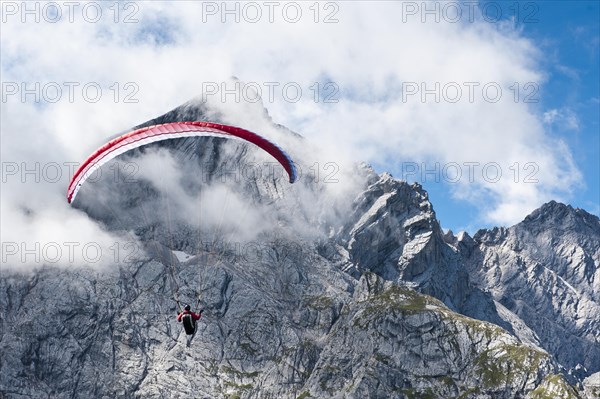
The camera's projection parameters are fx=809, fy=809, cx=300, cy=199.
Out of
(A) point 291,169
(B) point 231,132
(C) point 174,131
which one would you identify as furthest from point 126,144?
(A) point 291,169

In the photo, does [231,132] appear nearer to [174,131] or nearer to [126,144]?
[174,131]

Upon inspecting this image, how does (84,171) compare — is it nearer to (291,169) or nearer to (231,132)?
(231,132)

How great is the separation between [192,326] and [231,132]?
20196 mm

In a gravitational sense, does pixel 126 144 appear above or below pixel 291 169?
below

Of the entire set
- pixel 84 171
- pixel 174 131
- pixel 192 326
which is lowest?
pixel 192 326

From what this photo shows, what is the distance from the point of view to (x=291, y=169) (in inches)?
3516

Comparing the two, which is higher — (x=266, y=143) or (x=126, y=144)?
(x=266, y=143)

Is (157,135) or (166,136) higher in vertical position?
(166,136)

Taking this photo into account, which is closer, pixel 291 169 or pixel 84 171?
pixel 84 171

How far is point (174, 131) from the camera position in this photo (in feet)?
267

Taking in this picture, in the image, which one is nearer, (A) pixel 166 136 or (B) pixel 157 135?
(B) pixel 157 135

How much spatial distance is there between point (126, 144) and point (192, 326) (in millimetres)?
19667

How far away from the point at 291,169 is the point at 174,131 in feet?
48.0

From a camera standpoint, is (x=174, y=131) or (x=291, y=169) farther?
(x=291, y=169)
